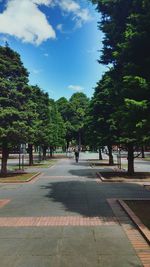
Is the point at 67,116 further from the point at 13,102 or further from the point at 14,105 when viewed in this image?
the point at 13,102

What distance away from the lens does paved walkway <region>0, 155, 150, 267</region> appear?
714 centimetres

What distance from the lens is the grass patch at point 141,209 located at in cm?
1038

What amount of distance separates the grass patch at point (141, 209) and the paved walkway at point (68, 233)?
397 millimetres

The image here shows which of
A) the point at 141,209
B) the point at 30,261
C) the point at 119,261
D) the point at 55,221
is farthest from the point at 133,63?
the point at 30,261

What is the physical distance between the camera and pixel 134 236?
8.85 meters

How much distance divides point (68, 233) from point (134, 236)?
62.8 inches

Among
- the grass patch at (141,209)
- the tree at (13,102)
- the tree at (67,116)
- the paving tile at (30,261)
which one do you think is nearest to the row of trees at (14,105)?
the tree at (13,102)

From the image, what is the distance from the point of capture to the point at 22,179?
78.3 feet

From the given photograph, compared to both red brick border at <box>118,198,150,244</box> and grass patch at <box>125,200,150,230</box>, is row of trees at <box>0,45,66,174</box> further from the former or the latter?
red brick border at <box>118,198,150,244</box>

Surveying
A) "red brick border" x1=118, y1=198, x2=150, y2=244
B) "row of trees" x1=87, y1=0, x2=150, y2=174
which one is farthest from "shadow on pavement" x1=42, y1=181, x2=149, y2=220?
"row of trees" x1=87, y1=0, x2=150, y2=174

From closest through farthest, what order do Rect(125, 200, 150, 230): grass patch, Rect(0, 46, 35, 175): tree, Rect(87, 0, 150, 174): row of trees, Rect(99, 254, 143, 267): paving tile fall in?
Rect(99, 254, 143, 267): paving tile < Rect(125, 200, 150, 230): grass patch < Rect(87, 0, 150, 174): row of trees < Rect(0, 46, 35, 175): tree

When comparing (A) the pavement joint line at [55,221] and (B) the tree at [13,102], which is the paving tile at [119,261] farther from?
(B) the tree at [13,102]

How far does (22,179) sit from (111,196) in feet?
29.8

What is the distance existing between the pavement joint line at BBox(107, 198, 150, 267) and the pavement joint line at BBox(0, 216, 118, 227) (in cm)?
34
